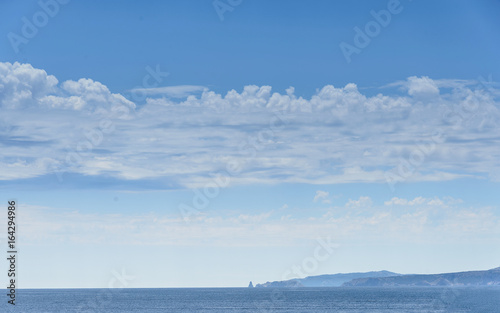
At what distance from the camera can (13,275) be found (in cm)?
6394

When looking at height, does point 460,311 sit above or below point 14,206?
below

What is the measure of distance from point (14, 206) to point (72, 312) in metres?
114

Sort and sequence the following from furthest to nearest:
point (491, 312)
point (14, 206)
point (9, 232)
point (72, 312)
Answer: point (72, 312) → point (491, 312) → point (14, 206) → point (9, 232)

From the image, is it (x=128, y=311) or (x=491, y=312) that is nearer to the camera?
(x=491, y=312)

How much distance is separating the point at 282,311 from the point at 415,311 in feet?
115

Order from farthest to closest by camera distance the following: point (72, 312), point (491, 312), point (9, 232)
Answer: point (72, 312)
point (491, 312)
point (9, 232)

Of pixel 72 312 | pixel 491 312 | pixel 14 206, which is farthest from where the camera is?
pixel 72 312

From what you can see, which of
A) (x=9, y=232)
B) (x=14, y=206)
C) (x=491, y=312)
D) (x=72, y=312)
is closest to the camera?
(x=9, y=232)

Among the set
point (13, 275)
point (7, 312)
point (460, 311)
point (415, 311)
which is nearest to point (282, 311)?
point (415, 311)

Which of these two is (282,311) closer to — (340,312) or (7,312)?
(340,312)

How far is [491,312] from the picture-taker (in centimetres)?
15338

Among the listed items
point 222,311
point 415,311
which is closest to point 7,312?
point 222,311

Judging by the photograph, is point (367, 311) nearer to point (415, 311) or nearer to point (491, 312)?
point (415, 311)

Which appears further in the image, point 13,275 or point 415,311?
point 415,311
